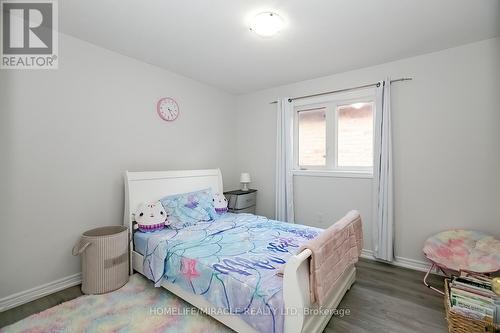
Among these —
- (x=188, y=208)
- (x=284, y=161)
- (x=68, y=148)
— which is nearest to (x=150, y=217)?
(x=188, y=208)

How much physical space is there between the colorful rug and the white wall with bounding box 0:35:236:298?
1.65 feet

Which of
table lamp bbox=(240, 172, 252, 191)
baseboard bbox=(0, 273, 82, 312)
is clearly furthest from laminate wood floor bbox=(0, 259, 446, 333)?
table lamp bbox=(240, 172, 252, 191)

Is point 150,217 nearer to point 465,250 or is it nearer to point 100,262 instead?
point 100,262

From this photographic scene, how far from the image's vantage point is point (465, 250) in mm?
2172

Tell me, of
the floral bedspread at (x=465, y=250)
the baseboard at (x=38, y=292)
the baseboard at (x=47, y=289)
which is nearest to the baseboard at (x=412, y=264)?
the baseboard at (x=47, y=289)

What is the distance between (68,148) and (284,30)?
2.47 meters

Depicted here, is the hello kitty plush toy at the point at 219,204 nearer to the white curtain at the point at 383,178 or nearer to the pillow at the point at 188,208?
the pillow at the point at 188,208

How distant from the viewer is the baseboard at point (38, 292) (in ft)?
6.32

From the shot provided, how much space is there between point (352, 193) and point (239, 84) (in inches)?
96.2

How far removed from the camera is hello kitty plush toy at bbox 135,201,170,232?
2.46 meters

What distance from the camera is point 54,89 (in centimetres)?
219

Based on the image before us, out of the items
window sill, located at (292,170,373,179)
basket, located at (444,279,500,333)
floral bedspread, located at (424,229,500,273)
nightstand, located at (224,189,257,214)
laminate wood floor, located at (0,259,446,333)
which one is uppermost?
window sill, located at (292,170,373,179)

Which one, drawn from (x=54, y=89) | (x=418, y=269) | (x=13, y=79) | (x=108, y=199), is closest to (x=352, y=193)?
(x=418, y=269)

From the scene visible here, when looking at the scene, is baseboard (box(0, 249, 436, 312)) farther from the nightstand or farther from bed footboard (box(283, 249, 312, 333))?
bed footboard (box(283, 249, 312, 333))
